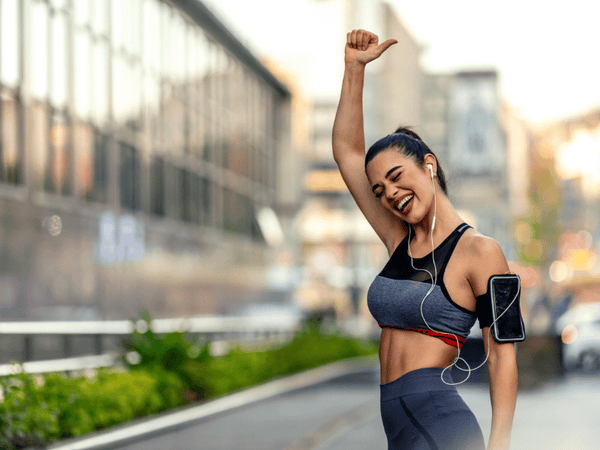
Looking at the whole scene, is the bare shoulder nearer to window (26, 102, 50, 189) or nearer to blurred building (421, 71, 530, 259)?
window (26, 102, 50, 189)

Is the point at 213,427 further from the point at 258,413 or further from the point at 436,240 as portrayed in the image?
the point at 436,240

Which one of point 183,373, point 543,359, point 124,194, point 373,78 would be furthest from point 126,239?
point 373,78

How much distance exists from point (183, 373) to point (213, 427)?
259cm

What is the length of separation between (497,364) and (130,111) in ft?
92.7

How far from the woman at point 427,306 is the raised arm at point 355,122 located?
10.1 inches

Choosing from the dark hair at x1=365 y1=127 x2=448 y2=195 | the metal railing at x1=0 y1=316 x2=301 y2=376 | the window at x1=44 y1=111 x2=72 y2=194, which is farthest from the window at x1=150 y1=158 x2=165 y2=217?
the dark hair at x1=365 y1=127 x2=448 y2=195

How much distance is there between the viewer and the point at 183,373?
13.5m

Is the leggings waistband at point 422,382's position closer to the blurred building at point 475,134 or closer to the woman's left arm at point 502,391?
the woman's left arm at point 502,391

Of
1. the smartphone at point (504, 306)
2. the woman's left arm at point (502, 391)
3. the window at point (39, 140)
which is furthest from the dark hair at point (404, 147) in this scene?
the window at point (39, 140)

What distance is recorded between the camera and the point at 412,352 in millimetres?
3117

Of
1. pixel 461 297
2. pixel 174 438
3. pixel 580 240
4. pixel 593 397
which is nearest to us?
pixel 461 297

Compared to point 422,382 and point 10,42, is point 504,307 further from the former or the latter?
point 10,42

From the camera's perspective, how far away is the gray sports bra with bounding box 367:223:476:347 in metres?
3.05

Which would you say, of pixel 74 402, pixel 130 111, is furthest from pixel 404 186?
pixel 130 111
